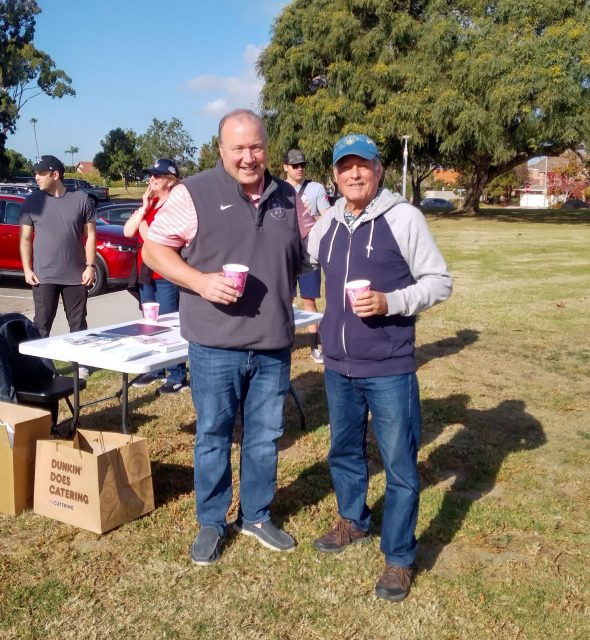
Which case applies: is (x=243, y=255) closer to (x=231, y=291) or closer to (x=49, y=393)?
(x=231, y=291)

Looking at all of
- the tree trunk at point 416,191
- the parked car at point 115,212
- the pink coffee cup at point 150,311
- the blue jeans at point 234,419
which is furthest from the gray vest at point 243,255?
the tree trunk at point 416,191

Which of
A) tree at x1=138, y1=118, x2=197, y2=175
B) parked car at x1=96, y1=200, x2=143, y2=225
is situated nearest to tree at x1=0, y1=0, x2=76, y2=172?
tree at x1=138, y1=118, x2=197, y2=175

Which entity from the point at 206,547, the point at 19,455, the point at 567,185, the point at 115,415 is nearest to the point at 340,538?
the point at 206,547

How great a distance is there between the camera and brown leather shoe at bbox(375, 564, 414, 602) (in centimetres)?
296

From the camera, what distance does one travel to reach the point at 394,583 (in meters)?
2.98

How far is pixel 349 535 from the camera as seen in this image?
340 centimetres

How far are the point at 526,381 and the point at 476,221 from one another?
88.4 ft

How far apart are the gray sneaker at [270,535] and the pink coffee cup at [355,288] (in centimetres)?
136

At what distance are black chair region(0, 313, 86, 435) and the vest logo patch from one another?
7.45 ft

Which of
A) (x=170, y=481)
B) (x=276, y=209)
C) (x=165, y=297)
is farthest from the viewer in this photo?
(x=165, y=297)

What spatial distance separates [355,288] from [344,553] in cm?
143

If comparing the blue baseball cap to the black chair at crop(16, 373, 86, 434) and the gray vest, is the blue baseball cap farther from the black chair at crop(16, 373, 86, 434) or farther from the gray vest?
the black chair at crop(16, 373, 86, 434)

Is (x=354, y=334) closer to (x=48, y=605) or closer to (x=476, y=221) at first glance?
(x=48, y=605)

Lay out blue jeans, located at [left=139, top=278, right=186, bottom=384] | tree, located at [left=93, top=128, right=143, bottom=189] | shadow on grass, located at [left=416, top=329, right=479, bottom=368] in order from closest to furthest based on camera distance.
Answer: blue jeans, located at [left=139, top=278, right=186, bottom=384]
shadow on grass, located at [left=416, top=329, right=479, bottom=368]
tree, located at [left=93, top=128, right=143, bottom=189]
